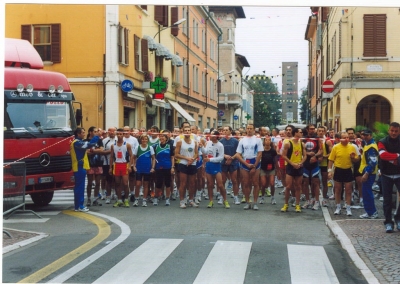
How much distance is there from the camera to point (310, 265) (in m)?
8.20

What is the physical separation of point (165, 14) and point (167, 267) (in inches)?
130

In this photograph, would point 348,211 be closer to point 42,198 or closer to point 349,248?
point 349,248

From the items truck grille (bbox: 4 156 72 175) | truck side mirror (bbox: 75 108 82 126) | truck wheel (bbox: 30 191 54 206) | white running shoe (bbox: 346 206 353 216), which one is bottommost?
white running shoe (bbox: 346 206 353 216)

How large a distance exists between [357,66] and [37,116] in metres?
5.83

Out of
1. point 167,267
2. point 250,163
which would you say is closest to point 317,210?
point 250,163

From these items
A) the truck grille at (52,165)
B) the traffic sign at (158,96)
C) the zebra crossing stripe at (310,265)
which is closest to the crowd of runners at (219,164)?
the truck grille at (52,165)

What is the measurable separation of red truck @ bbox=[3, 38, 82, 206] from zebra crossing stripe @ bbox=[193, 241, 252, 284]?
342cm

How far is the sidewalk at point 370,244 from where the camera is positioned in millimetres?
7859

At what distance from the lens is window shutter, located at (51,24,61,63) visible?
9562 mm

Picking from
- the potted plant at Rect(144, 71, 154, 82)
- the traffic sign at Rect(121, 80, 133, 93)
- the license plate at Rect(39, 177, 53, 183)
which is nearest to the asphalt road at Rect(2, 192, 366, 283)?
the license plate at Rect(39, 177, 53, 183)

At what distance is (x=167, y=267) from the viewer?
26.2ft

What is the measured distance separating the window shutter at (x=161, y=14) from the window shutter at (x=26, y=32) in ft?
5.81

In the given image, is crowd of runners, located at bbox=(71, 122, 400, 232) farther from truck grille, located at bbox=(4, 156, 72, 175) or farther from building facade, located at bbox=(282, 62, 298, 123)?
building facade, located at bbox=(282, 62, 298, 123)

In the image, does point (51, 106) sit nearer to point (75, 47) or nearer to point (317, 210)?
point (75, 47)
